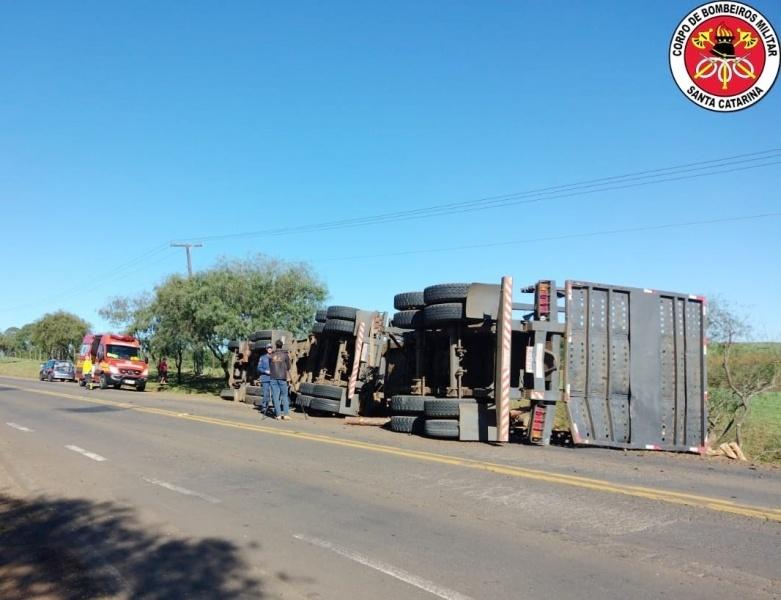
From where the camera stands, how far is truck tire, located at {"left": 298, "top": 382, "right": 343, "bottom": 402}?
635 inches

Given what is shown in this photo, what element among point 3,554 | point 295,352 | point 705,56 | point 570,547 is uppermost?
point 705,56

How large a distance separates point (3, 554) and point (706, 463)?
32.2 feet

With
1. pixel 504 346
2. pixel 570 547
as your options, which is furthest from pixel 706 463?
pixel 570 547

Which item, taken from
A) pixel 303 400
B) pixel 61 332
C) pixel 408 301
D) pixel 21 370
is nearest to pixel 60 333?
pixel 61 332

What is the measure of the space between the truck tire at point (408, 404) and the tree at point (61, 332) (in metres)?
78.0

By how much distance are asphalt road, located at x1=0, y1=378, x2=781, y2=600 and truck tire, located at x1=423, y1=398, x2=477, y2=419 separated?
58.8 inches

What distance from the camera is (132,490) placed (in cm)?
712

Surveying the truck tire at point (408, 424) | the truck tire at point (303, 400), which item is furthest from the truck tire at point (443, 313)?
the truck tire at point (303, 400)

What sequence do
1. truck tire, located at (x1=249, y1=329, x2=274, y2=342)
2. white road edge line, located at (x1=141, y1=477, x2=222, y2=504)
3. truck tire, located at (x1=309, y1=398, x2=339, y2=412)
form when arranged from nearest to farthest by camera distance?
white road edge line, located at (x1=141, y1=477, x2=222, y2=504), truck tire, located at (x1=309, y1=398, x2=339, y2=412), truck tire, located at (x1=249, y1=329, x2=274, y2=342)

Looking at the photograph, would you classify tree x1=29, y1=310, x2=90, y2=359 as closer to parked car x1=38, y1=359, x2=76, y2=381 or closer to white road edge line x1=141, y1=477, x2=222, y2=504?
parked car x1=38, y1=359, x2=76, y2=381

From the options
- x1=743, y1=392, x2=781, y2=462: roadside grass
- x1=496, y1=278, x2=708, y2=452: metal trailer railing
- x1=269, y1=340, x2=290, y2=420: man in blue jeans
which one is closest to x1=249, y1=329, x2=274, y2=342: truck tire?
x1=269, y1=340, x2=290, y2=420: man in blue jeans

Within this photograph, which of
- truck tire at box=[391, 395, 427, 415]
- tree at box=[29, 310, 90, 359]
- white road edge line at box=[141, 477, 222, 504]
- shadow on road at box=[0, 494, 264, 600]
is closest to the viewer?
shadow on road at box=[0, 494, 264, 600]

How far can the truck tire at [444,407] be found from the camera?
11797 millimetres

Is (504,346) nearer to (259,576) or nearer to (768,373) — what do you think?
(259,576)
